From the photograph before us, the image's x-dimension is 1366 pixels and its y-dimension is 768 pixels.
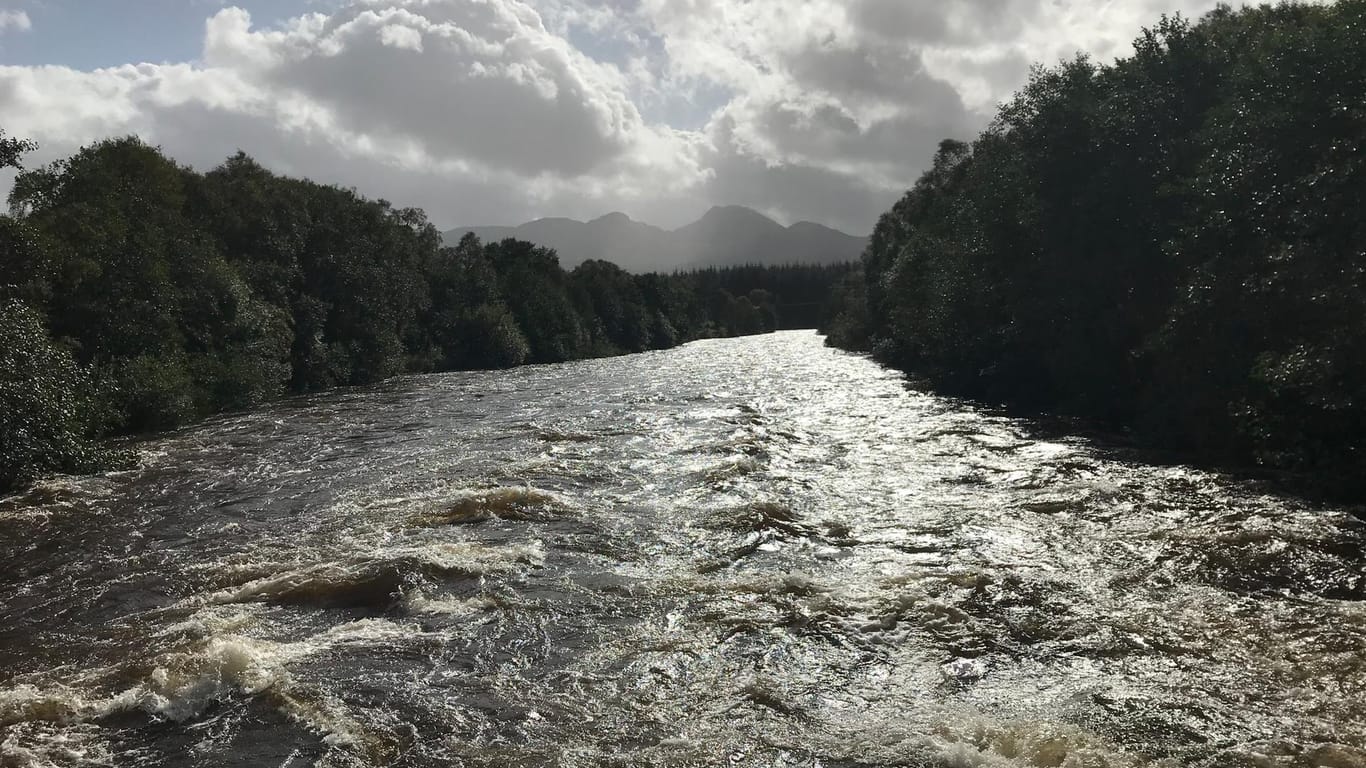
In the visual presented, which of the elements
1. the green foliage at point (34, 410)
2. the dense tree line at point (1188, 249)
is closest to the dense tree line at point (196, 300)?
the green foliage at point (34, 410)

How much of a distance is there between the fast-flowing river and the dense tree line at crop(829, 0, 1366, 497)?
10.1 ft

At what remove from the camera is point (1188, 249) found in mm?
20953

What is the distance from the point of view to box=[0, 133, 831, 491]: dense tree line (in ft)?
66.1

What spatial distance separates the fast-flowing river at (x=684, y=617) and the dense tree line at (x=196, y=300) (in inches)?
198

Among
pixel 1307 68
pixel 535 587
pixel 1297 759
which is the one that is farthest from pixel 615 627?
pixel 1307 68

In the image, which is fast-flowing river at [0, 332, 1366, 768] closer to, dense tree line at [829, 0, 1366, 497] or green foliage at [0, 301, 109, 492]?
green foliage at [0, 301, 109, 492]

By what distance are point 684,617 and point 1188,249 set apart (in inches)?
716

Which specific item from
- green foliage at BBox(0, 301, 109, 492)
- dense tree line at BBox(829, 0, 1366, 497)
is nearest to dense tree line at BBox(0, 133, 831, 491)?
green foliage at BBox(0, 301, 109, 492)

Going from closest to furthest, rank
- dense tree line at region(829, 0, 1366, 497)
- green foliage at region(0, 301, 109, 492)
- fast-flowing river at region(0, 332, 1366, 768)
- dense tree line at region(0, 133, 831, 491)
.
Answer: fast-flowing river at region(0, 332, 1366, 768) → dense tree line at region(829, 0, 1366, 497) → green foliage at region(0, 301, 109, 492) → dense tree line at region(0, 133, 831, 491)

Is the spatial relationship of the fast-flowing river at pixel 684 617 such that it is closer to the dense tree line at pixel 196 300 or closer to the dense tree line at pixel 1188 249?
the dense tree line at pixel 1188 249

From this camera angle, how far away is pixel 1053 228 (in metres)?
28.9

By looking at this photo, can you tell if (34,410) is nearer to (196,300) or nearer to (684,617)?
(684,617)

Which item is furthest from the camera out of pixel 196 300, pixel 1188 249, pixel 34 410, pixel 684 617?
pixel 196 300

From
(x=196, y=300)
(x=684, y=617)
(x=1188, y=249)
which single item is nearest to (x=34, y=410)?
(x=684, y=617)
